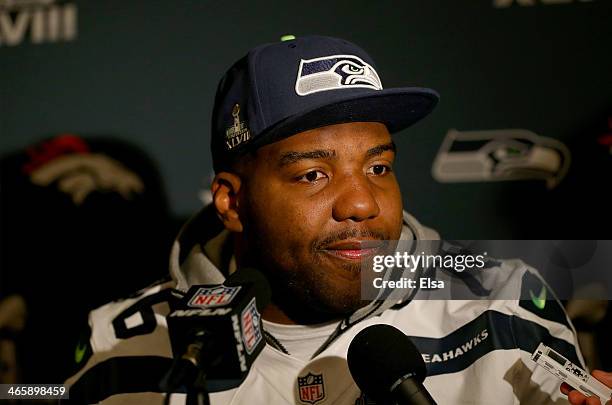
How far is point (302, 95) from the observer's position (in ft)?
3.86

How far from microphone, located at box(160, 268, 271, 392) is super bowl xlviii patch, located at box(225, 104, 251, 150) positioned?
0.44 metres

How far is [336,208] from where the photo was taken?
1158 mm

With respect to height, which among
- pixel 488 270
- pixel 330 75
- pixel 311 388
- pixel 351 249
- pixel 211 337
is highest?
pixel 330 75

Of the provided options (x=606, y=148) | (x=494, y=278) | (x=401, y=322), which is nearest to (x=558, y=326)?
(x=494, y=278)

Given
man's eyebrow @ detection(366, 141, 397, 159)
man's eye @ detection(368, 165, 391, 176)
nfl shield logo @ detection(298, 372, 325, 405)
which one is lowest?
nfl shield logo @ detection(298, 372, 325, 405)

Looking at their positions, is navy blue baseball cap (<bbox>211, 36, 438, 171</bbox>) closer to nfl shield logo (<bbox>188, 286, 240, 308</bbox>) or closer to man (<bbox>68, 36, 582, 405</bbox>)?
man (<bbox>68, 36, 582, 405</bbox>)

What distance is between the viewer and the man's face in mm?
1161

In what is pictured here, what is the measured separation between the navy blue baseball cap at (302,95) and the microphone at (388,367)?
423 millimetres

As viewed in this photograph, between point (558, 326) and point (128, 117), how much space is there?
46.3 inches

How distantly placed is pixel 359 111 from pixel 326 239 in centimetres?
25

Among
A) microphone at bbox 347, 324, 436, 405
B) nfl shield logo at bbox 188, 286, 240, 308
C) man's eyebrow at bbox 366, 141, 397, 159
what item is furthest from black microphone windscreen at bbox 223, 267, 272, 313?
man's eyebrow at bbox 366, 141, 397, 159

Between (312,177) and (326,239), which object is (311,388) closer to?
(326,239)

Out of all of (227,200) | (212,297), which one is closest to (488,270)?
A: (227,200)

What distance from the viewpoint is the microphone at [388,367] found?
790 mm
